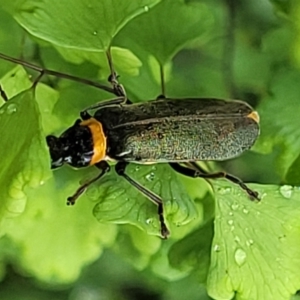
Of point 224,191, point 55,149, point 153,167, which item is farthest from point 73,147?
point 224,191

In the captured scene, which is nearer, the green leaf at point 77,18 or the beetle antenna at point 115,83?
the green leaf at point 77,18

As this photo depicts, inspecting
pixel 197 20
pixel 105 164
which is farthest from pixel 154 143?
pixel 197 20

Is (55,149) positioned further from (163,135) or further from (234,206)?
(234,206)

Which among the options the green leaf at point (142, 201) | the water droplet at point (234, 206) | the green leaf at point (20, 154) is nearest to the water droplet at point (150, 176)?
the green leaf at point (142, 201)

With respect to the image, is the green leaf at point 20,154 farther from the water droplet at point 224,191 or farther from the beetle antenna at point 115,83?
the water droplet at point 224,191

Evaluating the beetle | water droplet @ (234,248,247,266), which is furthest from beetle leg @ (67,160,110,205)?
water droplet @ (234,248,247,266)

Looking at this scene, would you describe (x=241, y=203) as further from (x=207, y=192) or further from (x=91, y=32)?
(x=91, y=32)
